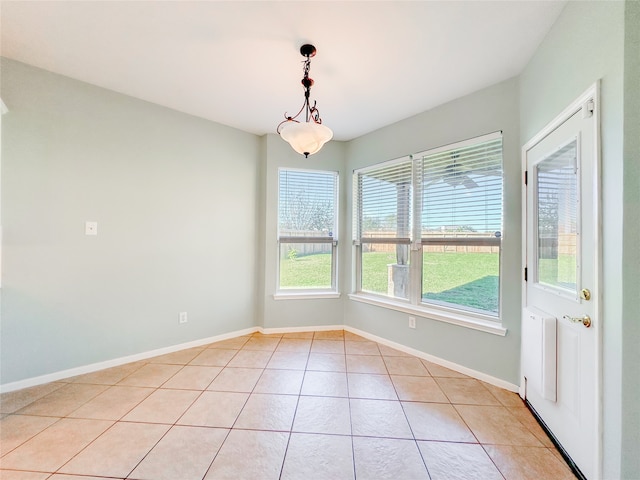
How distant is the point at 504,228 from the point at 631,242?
3.77 ft

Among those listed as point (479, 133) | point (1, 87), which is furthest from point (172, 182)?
point (479, 133)

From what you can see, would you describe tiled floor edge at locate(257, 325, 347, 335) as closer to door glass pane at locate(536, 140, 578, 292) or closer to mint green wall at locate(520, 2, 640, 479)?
door glass pane at locate(536, 140, 578, 292)

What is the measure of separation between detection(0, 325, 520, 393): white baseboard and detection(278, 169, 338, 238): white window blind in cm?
126

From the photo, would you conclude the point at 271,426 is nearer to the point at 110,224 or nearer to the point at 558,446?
the point at 558,446

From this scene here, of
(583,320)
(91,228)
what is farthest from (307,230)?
(583,320)

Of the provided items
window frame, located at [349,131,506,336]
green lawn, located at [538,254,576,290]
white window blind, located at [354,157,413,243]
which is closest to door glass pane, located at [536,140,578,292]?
green lawn, located at [538,254,576,290]

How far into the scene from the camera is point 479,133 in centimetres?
237

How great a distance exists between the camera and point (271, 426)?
5.61ft

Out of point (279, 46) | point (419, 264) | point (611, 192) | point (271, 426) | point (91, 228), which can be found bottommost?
point (271, 426)

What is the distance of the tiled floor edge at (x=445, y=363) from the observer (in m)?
2.17

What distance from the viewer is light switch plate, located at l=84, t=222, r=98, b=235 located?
7.63 ft

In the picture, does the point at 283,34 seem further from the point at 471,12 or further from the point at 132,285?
the point at 132,285

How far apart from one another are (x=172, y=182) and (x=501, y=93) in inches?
128

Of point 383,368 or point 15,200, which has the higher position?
point 15,200
